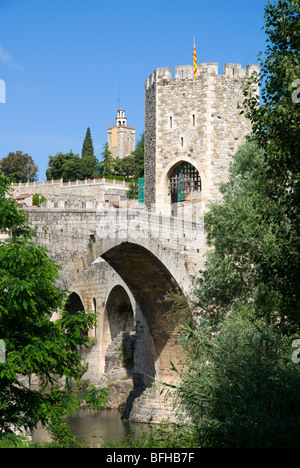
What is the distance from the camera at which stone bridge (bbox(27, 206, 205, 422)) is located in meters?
12.6

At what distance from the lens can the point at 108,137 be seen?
7481 centimetres

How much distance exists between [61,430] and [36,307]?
1.55 meters

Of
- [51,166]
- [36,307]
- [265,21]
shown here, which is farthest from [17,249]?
[51,166]

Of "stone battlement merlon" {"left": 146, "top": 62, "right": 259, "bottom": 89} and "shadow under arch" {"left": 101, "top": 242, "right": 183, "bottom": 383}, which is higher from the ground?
"stone battlement merlon" {"left": 146, "top": 62, "right": 259, "bottom": 89}

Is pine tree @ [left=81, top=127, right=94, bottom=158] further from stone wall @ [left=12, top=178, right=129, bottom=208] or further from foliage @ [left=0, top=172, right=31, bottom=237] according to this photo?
foliage @ [left=0, top=172, right=31, bottom=237]

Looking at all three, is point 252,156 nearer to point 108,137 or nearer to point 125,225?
point 125,225

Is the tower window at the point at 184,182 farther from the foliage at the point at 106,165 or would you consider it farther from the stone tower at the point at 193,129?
the foliage at the point at 106,165

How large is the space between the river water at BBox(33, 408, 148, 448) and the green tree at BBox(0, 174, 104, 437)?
233 inches

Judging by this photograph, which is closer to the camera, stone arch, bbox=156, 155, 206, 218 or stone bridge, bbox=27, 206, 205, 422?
stone bridge, bbox=27, 206, 205, 422

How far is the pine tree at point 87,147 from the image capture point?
5238 cm

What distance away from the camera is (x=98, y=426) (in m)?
17.6

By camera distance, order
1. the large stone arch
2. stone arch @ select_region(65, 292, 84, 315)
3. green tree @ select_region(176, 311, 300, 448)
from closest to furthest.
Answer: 1. green tree @ select_region(176, 311, 300, 448)
2. the large stone arch
3. stone arch @ select_region(65, 292, 84, 315)

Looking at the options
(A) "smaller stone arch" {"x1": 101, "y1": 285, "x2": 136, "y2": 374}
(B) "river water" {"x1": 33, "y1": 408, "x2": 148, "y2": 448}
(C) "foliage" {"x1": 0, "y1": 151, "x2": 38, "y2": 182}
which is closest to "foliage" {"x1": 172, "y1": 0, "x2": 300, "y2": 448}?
(B) "river water" {"x1": 33, "y1": 408, "x2": 148, "y2": 448}
